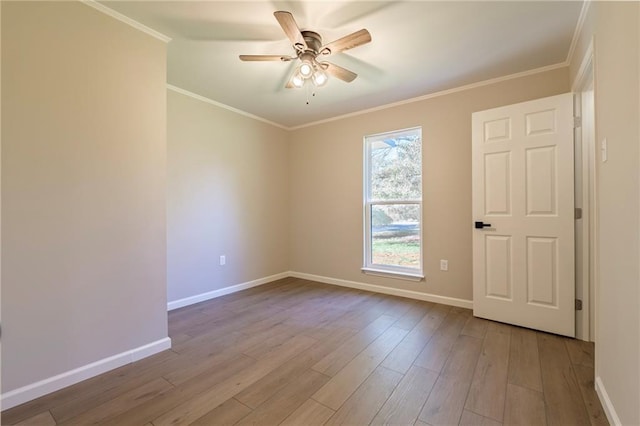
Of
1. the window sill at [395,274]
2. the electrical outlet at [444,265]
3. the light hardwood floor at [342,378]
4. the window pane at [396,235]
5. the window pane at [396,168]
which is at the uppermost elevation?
the window pane at [396,168]

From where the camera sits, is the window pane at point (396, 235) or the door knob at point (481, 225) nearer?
the door knob at point (481, 225)

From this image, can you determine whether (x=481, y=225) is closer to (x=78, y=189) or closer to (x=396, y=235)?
(x=396, y=235)

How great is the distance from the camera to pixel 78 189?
177cm

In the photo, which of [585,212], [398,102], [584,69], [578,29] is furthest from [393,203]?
[578,29]

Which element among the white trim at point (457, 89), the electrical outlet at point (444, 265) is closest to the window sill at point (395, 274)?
→ the electrical outlet at point (444, 265)

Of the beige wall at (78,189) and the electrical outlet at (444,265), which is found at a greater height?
the beige wall at (78,189)

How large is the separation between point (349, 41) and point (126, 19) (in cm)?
161

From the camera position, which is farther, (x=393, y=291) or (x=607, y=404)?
(x=393, y=291)

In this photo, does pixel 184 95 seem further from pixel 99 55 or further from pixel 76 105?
pixel 76 105

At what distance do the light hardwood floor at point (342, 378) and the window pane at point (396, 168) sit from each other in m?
1.58

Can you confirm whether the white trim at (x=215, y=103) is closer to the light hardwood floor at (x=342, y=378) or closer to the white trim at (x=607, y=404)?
the light hardwood floor at (x=342, y=378)

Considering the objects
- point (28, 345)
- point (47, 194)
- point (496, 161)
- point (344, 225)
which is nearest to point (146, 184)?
point (47, 194)

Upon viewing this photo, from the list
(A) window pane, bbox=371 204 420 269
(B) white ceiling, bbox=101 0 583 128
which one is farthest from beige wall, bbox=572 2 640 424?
(A) window pane, bbox=371 204 420 269

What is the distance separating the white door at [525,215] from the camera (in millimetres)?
2373
